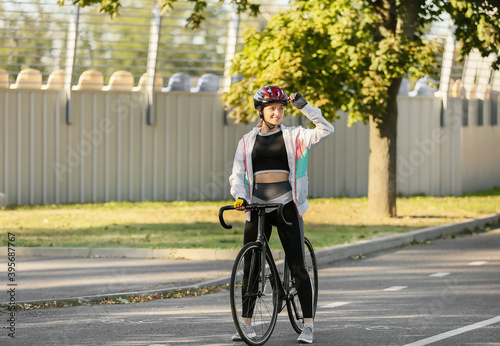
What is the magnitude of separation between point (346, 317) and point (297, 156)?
1990 millimetres

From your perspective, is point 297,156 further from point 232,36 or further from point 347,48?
point 232,36

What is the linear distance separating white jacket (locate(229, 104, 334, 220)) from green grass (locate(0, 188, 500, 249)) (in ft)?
19.4

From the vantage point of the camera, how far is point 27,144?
19.9 m

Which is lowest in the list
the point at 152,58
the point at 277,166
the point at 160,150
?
the point at 277,166

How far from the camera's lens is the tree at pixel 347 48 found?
1577cm

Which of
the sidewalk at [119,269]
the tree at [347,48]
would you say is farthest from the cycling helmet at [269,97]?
the tree at [347,48]

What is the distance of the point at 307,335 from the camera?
7.06 m

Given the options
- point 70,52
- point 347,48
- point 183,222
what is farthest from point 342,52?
point 70,52

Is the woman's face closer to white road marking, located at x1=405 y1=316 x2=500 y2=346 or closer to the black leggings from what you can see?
the black leggings

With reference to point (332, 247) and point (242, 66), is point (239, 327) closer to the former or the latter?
point (332, 247)

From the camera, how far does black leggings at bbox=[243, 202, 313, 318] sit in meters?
7.04

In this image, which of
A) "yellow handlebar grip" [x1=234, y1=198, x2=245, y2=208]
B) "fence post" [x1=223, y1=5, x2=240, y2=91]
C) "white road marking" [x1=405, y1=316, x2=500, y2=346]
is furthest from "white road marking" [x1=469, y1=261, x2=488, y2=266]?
"fence post" [x1=223, y1=5, x2=240, y2=91]

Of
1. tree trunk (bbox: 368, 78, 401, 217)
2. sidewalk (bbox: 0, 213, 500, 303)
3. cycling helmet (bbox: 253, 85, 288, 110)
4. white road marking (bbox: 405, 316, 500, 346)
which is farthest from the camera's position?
tree trunk (bbox: 368, 78, 401, 217)

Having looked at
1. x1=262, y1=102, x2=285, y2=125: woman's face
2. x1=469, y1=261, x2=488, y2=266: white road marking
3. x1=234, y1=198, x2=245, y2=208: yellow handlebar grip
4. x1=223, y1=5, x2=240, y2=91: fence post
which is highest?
x1=223, y1=5, x2=240, y2=91: fence post
